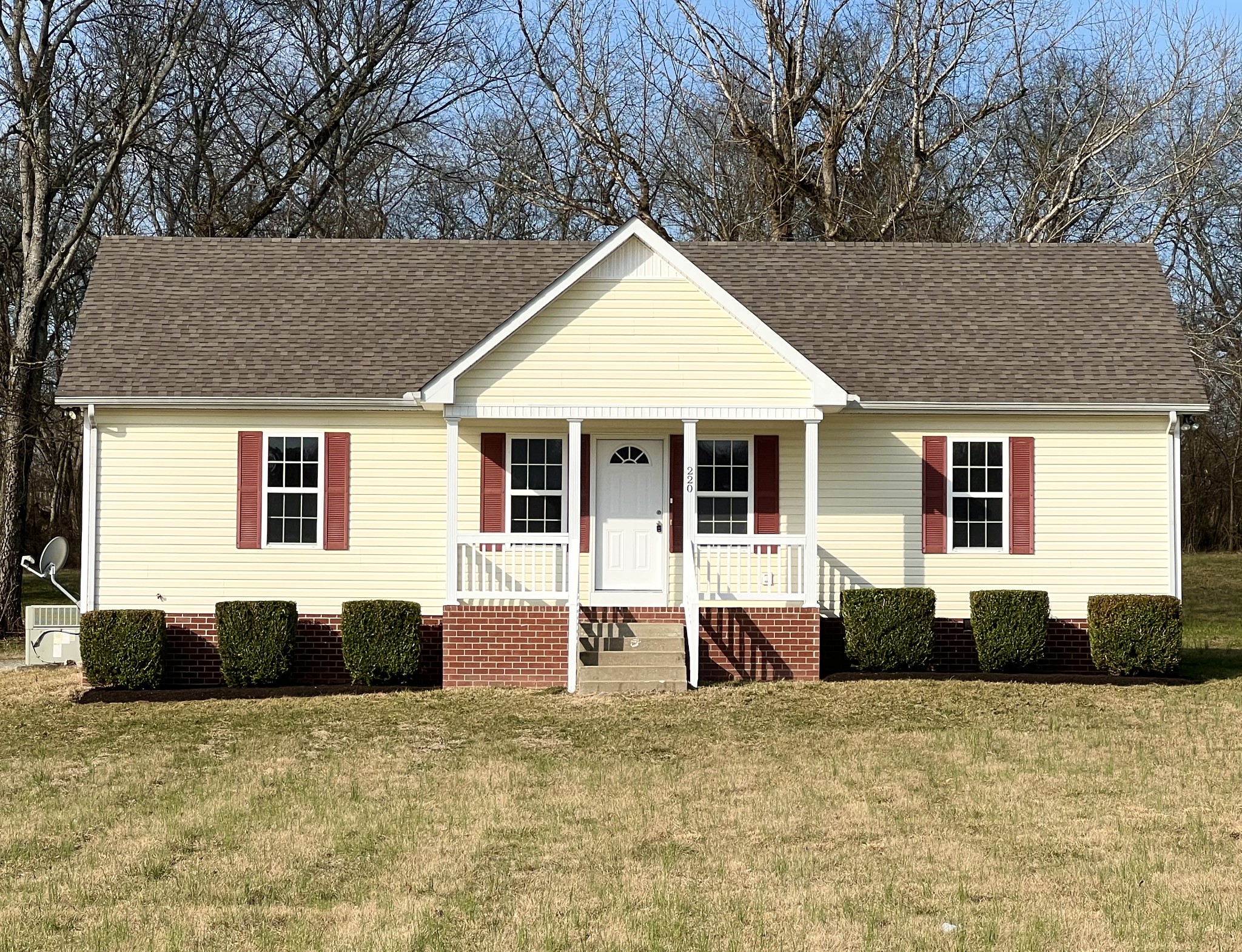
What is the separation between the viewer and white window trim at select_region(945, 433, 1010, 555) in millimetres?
18891

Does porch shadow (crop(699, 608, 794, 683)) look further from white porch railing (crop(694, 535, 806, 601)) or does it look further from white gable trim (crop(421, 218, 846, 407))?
white gable trim (crop(421, 218, 846, 407))

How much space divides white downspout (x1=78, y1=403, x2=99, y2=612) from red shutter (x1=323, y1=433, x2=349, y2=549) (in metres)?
2.73

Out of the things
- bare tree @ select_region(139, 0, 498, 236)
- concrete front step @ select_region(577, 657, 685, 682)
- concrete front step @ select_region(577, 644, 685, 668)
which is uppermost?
bare tree @ select_region(139, 0, 498, 236)

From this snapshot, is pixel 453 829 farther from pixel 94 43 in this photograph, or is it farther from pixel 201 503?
pixel 94 43

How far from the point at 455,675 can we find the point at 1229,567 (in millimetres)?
25819

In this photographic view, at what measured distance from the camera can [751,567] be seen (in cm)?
1797

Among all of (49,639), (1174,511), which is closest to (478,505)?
(49,639)

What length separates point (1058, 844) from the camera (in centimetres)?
1022

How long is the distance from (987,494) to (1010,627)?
179 cm

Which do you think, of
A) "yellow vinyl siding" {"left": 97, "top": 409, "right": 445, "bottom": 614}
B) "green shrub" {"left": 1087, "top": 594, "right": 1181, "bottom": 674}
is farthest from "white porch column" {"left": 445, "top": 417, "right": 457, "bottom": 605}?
"green shrub" {"left": 1087, "top": 594, "right": 1181, "bottom": 674}

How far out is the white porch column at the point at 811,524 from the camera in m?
17.6

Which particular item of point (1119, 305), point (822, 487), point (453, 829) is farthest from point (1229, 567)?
point (453, 829)

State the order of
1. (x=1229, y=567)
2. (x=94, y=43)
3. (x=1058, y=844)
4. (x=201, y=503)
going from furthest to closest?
(x=1229, y=567) < (x=94, y=43) < (x=201, y=503) < (x=1058, y=844)

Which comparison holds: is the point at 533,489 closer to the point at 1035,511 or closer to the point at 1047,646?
the point at 1035,511
